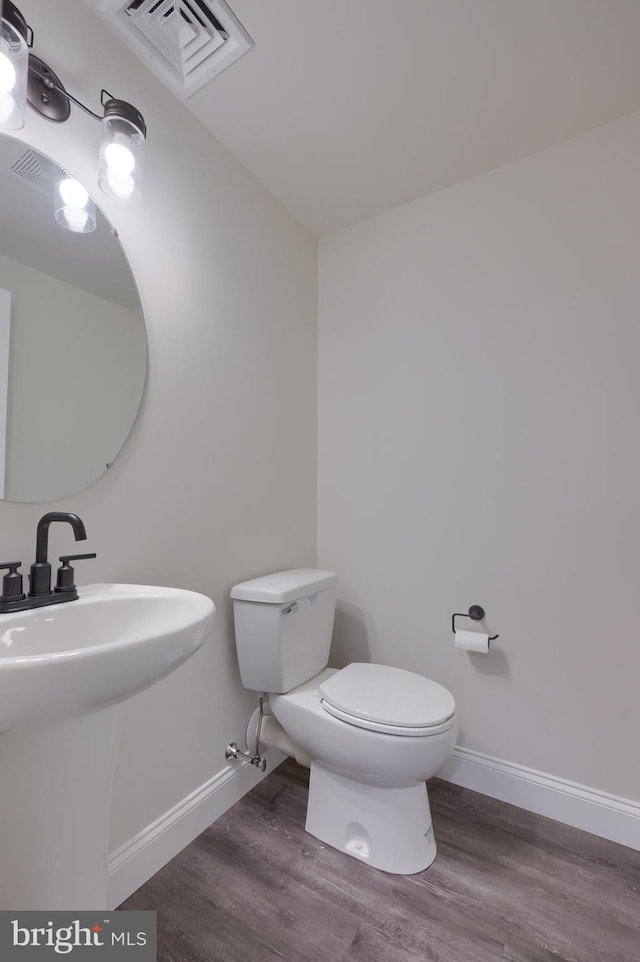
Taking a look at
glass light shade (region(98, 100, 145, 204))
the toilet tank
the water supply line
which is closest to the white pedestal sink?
the toilet tank

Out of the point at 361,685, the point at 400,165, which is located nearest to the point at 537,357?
the point at 400,165

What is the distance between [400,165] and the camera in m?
1.70

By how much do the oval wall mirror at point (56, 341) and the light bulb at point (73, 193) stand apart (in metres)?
0.02

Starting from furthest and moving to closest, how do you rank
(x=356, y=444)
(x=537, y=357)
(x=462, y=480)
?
(x=356, y=444) → (x=462, y=480) → (x=537, y=357)

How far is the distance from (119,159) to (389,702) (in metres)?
1.63

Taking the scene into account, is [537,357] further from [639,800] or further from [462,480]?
[639,800]

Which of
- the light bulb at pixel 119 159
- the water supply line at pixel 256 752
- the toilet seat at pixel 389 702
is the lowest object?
the water supply line at pixel 256 752

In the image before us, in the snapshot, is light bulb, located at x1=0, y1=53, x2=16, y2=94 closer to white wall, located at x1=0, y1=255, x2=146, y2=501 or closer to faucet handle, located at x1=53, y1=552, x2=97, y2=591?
white wall, located at x1=0, y1=255, x2=146, y2=501

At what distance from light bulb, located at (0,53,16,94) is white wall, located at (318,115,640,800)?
135 centimetres

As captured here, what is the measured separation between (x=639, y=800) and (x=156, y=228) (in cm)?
231

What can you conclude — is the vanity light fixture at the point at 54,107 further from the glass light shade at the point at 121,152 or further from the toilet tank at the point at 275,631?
the toilet tank at the point at 275,631

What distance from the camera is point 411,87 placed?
139cm

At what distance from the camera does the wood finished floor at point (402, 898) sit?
106 cm

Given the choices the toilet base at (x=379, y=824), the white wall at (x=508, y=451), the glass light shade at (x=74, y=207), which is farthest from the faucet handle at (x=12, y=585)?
the white wall at (x=508, y=451)
